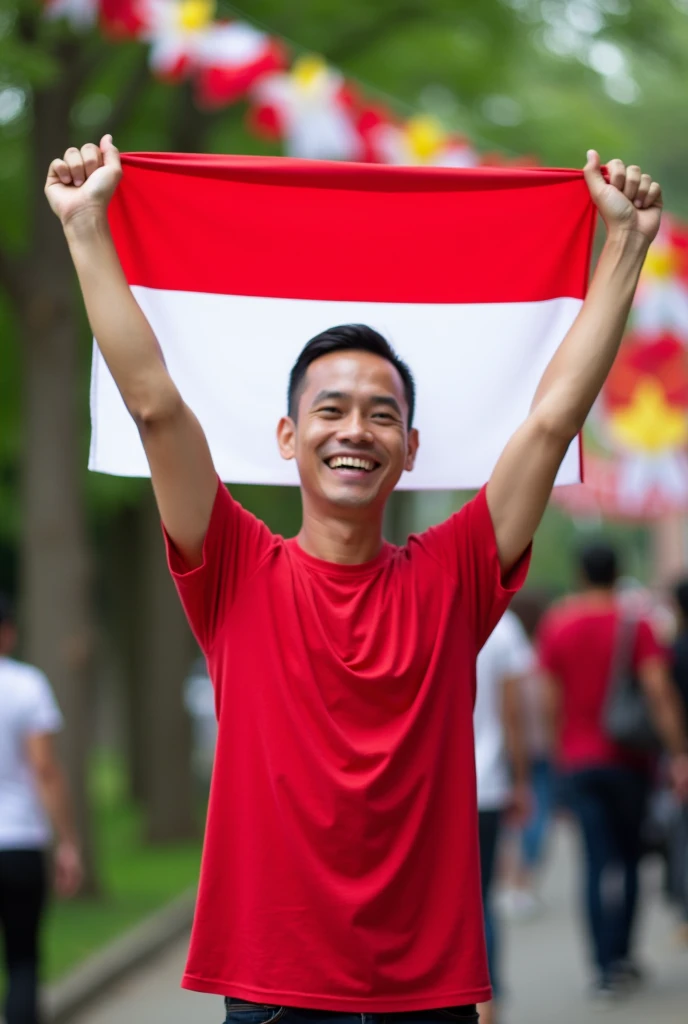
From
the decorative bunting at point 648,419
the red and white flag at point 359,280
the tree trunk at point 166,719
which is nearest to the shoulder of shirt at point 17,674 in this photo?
the red and white flag at point 359,280

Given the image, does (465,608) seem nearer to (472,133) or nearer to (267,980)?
(267,980)

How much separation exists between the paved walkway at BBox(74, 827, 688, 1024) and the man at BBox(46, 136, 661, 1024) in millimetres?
5515

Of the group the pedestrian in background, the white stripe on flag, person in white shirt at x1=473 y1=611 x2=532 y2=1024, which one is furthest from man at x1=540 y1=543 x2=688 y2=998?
the white stripe on flag

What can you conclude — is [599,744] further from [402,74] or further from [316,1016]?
[402,74]

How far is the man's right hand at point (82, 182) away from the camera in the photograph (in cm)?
346

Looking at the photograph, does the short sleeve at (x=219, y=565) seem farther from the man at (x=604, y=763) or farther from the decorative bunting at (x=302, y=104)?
the decorative bunting at (x=302, y=104)

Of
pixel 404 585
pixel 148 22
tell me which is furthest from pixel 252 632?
pixel 148 22

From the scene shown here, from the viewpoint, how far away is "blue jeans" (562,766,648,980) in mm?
9367

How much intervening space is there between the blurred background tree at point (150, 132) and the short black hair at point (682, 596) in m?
4.33

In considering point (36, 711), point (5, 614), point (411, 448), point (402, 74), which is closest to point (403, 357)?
point (411, 448)

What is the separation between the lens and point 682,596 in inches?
371

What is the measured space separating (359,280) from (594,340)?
0.79 meters

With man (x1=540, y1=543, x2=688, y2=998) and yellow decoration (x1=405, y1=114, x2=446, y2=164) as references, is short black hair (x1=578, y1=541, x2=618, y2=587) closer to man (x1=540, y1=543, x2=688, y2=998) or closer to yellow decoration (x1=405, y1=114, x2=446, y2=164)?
man (x1=540, y1=543, x2=688, y2=998)

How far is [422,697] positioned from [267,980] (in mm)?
571
